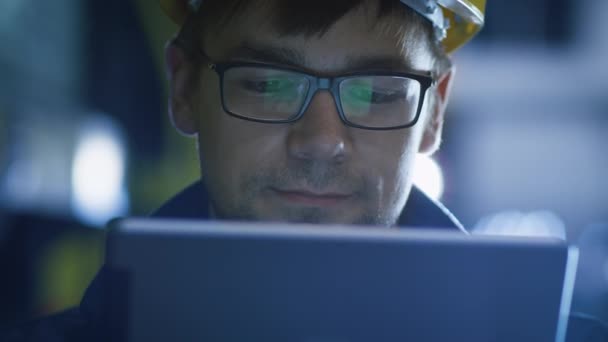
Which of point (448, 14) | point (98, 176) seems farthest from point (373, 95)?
point (98, 176)

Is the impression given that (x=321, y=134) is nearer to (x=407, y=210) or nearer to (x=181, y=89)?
(x=407, y=210)

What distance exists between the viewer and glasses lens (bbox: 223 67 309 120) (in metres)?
1.35

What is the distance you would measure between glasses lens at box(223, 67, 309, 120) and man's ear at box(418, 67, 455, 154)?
38 centimetres

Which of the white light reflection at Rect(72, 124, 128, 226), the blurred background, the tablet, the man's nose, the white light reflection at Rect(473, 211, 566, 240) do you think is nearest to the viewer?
the tablet

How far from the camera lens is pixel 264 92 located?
4.50ft

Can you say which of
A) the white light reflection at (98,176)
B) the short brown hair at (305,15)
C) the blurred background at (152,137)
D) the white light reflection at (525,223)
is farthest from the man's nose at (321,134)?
the white light reflection at (525,223)

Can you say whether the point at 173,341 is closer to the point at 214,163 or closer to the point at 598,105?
the point at 214,163

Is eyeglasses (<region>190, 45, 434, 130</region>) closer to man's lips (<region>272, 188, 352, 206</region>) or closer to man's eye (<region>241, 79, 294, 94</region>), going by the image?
man's eye (<region>241, 79, 294, 94</region>)

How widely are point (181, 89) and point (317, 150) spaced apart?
0.50m

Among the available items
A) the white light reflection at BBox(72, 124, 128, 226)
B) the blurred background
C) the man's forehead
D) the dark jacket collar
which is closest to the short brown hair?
the man's forehead

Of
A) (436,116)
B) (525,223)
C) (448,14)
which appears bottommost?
(525,223)

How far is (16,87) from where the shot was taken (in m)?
5.00

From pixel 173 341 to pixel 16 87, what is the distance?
4855 mm

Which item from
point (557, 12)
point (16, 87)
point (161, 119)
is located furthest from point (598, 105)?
point (16, 87)
